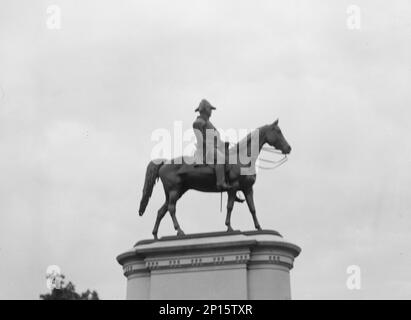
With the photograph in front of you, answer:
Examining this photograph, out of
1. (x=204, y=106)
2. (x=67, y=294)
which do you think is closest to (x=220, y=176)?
(x=204, y=106)

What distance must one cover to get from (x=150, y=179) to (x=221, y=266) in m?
3.13

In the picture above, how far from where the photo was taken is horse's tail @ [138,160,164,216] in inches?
689

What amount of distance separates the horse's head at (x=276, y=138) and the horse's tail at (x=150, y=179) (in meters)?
2.77

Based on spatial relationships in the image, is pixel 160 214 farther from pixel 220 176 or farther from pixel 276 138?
pixel 276 138

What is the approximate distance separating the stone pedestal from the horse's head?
216cm

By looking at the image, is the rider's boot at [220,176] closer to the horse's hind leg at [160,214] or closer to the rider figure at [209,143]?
the rider figure at [209,143]

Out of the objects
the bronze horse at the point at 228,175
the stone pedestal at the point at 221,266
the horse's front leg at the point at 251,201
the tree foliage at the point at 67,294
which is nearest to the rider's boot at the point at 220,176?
the bronze horse at the point at 228,175

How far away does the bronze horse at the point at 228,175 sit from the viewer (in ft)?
54.4

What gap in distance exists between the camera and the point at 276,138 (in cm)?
1697
